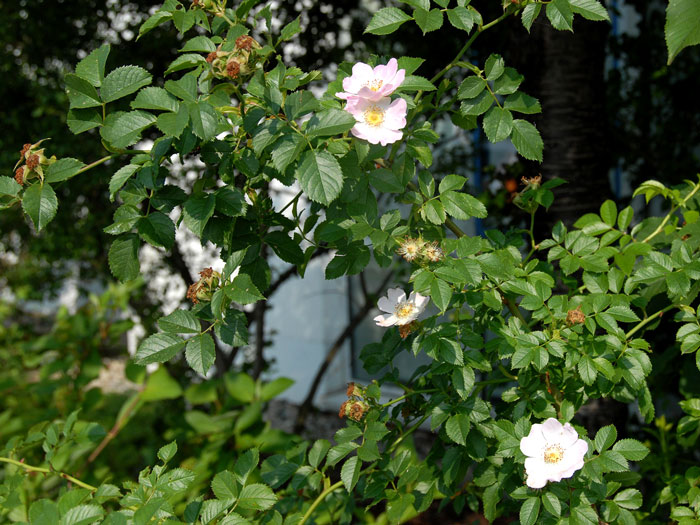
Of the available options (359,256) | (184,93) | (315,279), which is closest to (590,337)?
(359,256)

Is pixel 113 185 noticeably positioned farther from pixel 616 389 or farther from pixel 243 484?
pixel 616 389

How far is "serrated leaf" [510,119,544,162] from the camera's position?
1.06m

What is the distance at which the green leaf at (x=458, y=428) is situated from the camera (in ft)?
3.51

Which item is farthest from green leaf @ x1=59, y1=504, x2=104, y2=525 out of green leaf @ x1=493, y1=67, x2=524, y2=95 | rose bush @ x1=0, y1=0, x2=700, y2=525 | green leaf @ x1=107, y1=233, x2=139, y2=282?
green leaf @ x1=493, y1=67, x2=524, y2=95

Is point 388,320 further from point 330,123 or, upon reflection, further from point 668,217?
point 668,217

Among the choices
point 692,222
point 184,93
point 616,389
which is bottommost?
point 616,389

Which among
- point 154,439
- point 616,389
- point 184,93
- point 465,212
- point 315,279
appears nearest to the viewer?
point 184,93

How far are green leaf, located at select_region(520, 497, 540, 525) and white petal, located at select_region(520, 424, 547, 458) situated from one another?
0.22 feet

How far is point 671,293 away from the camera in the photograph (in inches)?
43.8

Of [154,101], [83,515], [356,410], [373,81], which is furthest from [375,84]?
[83,515]

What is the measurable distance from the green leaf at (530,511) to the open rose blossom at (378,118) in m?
0.58

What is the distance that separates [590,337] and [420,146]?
0.43 meters

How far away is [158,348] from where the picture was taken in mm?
988

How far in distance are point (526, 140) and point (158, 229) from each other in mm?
601
